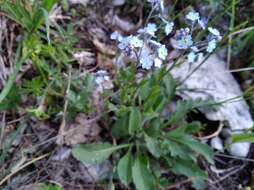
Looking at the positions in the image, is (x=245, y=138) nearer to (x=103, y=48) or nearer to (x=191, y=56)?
(x=191, y=56)

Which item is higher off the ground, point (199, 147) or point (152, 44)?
A: point (152, 44)

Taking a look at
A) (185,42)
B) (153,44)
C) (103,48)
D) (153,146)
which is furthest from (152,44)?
(103,48)

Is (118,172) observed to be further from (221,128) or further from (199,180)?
(221,128)

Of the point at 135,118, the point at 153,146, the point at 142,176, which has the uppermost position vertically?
the point at 135,118

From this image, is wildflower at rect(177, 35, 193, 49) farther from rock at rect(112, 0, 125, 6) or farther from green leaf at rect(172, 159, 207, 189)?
rock at rect(112, 0, 125, 6)

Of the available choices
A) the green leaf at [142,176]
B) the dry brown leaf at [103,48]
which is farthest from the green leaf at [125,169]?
the dry brown leaf at [103,48]

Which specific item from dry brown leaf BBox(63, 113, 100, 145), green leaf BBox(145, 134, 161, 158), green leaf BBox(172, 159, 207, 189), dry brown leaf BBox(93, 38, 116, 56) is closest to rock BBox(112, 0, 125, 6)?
dry brown leaf BBox(93, 38, 116, 56)
